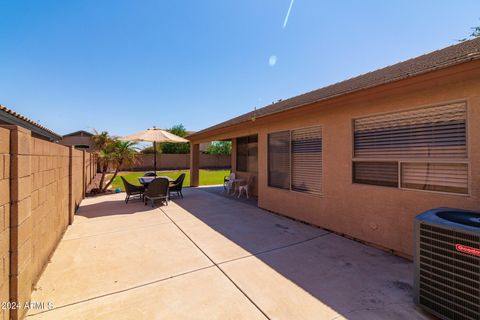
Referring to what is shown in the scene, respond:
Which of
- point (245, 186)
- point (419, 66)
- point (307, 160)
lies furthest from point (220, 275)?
point (245, 186)

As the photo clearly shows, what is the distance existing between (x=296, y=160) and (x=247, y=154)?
15.7 feet

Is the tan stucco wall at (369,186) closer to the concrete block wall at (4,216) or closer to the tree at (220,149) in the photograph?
the concrete block wall at (4,216)

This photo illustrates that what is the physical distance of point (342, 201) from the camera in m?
4.91

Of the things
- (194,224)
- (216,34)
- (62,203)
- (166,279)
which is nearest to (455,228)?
(166,279)

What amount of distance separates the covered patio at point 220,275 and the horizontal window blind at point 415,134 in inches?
81.0

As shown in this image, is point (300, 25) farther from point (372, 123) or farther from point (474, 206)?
point (474, 206)

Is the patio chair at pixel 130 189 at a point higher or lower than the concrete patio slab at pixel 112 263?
higher

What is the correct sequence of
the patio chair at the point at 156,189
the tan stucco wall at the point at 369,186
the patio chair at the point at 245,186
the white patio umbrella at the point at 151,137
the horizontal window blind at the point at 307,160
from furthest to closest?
the patio chair at the point at 245,186 → the white patio umbrella at the point at 151,137 → the patio chair at the point at 156,189 → the horizontal window blind at the point at 307,160 → the tan stucco wall at the point at 369,186

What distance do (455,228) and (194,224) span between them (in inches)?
209

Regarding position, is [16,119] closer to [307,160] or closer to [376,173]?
Answer: [307,160]

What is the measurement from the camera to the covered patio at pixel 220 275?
96.8 inches

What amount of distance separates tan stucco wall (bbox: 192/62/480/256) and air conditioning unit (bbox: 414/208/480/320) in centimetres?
134

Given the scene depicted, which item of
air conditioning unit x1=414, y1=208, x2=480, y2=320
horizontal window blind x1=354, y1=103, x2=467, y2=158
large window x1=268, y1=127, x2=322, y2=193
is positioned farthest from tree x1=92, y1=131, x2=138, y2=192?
air conditioning unit x1=414, y1=208, x2=480, y2=320

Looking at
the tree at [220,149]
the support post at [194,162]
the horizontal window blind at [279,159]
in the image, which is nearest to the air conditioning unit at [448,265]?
the horizontal window blind at [279,159]
